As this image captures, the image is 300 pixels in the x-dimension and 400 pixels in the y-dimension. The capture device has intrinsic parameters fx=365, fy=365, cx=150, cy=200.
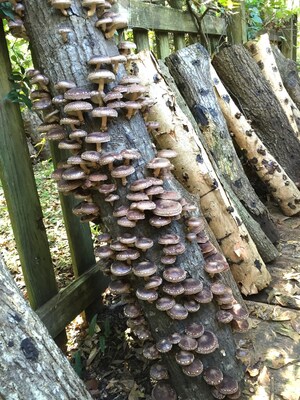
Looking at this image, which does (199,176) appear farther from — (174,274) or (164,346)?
(164,346)

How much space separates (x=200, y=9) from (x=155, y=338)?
470 centimetres

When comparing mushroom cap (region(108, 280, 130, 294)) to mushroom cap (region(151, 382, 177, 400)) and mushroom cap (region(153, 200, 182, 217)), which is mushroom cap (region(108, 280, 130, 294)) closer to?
mushroom cap (region(153, 200, 182, 217))

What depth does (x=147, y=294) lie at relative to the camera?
7.41 feet

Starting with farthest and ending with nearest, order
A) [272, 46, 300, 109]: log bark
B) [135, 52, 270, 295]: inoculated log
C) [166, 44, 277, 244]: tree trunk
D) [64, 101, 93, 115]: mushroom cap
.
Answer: [272, 46, 300, 109]: log bark, [166, 44, 277, 244]: tree trunk, [135, 52, 270, 295]: inoculated log, [64, 101, 93, 115]: mushroom cap

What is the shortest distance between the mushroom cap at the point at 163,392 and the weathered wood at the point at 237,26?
18.3 feet

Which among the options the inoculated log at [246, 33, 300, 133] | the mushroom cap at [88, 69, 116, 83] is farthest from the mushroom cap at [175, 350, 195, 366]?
the inoculated log at [246, 33, 300, 133]

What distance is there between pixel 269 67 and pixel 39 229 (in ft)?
14.2

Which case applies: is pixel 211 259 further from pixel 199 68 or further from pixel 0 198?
pixel 0 198

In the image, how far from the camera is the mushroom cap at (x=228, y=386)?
7.73 ft

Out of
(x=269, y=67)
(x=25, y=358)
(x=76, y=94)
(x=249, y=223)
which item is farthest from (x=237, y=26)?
(x=25, y=358)

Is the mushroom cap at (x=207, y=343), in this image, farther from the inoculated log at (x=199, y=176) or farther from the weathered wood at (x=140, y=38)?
the weathered wood at (x=140, y=38)

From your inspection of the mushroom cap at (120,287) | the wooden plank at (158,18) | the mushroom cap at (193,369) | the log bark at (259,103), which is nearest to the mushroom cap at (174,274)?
the mushroom cap at (120,287)

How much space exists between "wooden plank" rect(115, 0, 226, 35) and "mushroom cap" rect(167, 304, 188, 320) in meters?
2.82

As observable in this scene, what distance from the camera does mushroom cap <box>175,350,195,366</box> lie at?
226 centimetres
